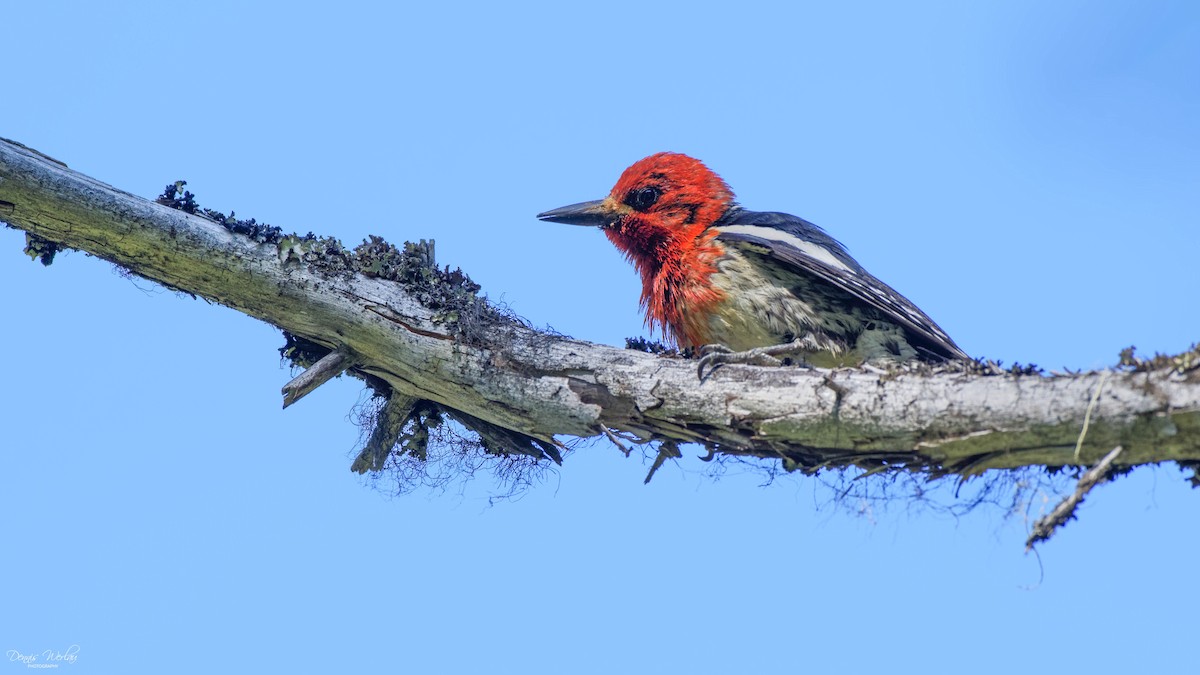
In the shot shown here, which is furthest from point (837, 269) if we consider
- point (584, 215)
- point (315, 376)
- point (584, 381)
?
point (315, 376)

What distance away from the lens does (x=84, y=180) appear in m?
4.41

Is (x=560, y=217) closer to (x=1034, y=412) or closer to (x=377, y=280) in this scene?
(x=377, y=280)

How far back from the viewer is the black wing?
4535 mm

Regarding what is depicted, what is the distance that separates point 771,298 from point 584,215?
1.40 m

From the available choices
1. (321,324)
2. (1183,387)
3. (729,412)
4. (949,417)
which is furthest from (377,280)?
(1183,387)

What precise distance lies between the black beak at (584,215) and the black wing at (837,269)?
2.49ft

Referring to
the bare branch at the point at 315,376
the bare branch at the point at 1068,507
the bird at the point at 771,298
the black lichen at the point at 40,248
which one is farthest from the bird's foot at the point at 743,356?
the black lichen at the point at 40,248

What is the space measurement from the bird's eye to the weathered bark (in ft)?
4.90

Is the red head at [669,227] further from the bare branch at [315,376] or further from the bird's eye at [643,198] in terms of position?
the bare branch at [315,376]

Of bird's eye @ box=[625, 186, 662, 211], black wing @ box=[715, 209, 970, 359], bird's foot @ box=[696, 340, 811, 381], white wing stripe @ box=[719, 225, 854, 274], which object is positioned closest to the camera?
bird's foot @ box=[696, 340, 811, 381]

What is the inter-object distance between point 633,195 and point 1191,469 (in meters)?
3.12

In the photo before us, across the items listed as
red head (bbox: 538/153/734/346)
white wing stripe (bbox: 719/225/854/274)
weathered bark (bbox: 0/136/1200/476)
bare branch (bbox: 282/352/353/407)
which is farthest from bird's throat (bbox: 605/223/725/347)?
bare branch (bbox: 282/352/353/407)

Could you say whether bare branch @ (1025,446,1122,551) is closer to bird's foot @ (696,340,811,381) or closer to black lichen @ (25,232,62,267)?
bird's foot @ (696,340,811,381)

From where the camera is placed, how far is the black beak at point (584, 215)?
5.72 metres
